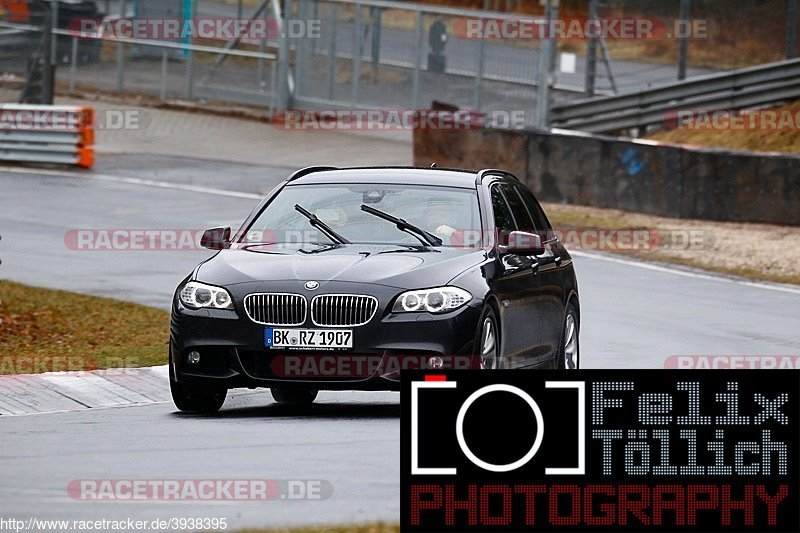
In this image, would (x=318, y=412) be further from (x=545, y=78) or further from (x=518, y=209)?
(x=545, y=78)

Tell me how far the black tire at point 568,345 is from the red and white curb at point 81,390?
2689mm

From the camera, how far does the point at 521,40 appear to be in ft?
110

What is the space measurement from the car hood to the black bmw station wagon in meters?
0.01

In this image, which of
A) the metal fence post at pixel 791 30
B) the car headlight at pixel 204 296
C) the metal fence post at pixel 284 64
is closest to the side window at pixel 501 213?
the car headlight at pixel 204 296

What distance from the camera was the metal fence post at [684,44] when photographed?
30.9 m

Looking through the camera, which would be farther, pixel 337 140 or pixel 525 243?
pixel 337 140

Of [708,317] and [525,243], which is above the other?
[525,243]

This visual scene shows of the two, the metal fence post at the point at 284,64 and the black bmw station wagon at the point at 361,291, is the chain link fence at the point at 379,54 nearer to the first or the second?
the metal fence post at the point at 284,64

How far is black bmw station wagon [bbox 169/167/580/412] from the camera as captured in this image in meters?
10.4

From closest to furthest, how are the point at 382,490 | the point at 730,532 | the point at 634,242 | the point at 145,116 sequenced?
the point at 730,532 → the point at 382,490 → the point at 634,242 → the point at 145,116

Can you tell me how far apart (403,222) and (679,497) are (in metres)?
5.04

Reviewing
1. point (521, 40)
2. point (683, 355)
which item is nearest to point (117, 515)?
point (683, 355)

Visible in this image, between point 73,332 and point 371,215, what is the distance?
476 cm

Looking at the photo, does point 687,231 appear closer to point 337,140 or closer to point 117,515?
point 337,140
